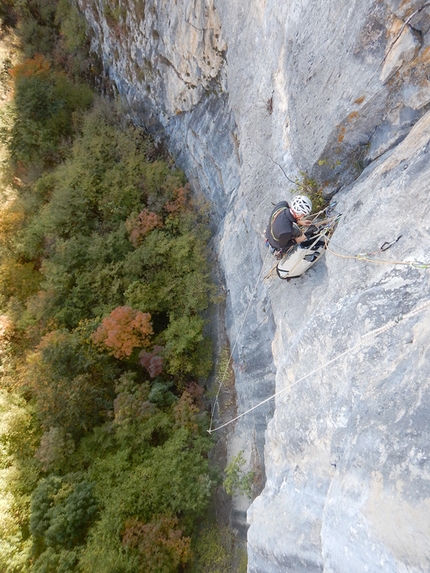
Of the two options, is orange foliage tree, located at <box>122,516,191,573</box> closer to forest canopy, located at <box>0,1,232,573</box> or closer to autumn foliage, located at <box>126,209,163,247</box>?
forest canopy, located at <box>0,1,232,573</box>

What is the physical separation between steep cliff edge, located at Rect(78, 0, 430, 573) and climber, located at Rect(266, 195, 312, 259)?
1.56 ft

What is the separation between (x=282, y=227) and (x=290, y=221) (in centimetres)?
13

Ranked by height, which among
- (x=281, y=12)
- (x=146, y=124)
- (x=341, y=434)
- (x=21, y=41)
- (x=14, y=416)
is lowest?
(x=341, y=434)

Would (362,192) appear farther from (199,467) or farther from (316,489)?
(199,467)

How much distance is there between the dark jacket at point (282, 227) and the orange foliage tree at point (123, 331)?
534 centimetres

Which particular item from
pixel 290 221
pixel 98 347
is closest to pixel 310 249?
pixel 290 221

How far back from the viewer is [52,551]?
7082 millimetres

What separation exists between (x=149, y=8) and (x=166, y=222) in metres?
6.22

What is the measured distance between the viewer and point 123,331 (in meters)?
8.83

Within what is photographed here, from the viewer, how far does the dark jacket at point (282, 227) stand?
14.5ft

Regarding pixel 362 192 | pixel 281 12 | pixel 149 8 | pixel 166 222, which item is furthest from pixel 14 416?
pixel 149 8

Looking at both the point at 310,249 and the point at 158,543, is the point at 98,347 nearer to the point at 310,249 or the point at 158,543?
the point at 158,543

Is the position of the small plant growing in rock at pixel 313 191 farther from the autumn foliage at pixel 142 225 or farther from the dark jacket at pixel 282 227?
the autumn foliage at pixel 142 225

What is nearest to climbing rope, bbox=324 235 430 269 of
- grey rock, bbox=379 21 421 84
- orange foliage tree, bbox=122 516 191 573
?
grey rock, bbox=379 21 421 84
